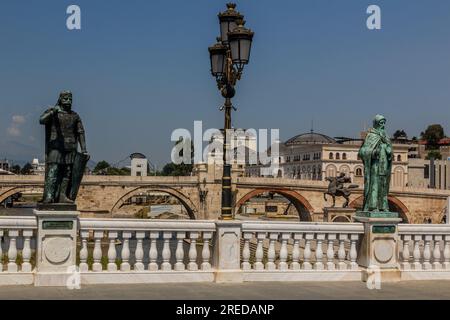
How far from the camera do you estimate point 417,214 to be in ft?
211

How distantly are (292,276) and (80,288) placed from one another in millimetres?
3249

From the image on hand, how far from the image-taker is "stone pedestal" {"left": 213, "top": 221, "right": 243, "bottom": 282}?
9.61 meters

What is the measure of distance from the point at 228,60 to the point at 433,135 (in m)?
132

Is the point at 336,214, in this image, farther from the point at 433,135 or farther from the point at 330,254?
the point at 433,135

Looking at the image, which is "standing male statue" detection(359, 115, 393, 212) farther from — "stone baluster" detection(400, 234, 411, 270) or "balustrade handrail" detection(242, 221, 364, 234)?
"stone baluster" detection(400, 234, 411, 270)

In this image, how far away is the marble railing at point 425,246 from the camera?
34.5ft

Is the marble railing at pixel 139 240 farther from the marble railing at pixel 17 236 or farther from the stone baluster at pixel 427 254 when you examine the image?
the stone baluster at pixel 427 254

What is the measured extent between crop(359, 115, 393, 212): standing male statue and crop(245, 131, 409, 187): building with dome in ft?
284

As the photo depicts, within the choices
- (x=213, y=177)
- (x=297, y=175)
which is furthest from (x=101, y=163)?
(x=213, y=177)

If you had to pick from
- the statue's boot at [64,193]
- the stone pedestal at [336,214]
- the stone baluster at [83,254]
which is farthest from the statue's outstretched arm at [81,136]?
the stone pedestal at [336,214]

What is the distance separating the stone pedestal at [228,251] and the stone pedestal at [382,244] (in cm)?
210

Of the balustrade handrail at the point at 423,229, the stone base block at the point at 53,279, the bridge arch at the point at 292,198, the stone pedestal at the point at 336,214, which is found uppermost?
the balustrade handrail at the point at 423,229

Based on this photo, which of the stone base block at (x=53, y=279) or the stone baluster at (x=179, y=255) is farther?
the stone baluster at (x=179, y=255)
